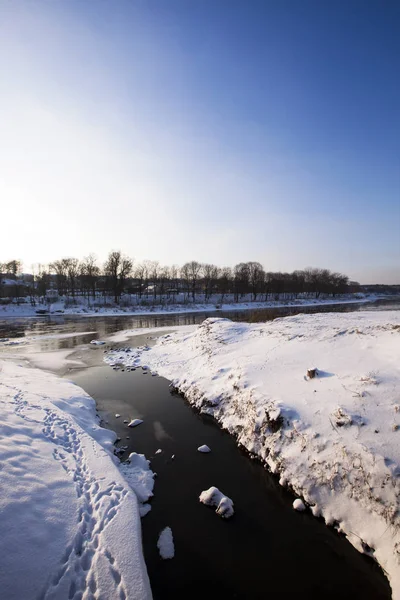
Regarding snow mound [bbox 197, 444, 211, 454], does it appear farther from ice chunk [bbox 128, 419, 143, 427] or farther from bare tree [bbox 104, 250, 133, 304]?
bare tree [bbox 104, 250, 133, 304]

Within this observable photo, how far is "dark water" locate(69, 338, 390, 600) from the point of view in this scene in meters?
4.23

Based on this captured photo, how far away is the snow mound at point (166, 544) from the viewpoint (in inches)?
187

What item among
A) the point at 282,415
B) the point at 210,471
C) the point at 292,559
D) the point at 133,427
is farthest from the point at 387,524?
the point at 133,427

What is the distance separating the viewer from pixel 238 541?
4.98 metres

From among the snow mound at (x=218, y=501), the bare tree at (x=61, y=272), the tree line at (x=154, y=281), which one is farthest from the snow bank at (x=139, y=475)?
the bare tree at (x=61, y=272)

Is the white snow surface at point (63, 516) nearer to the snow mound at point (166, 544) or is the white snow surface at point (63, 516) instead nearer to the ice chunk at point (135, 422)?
the snow mound at point (166, 544)

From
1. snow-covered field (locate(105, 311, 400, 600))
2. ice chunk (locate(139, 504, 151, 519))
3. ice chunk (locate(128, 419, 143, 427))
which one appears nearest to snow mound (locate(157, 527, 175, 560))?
ice chunk (locate(139, 504, 151, 519))

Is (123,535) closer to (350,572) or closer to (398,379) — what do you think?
(350,572)

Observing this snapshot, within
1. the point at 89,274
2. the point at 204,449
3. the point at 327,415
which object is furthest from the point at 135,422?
the point at 89,274

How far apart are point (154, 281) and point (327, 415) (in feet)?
266

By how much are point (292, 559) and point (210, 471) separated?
8.71 feet

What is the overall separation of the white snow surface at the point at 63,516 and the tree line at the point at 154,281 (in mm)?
61929

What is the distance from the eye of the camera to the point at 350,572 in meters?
4.43

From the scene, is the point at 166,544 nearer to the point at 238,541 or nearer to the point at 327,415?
the point at 238,541
